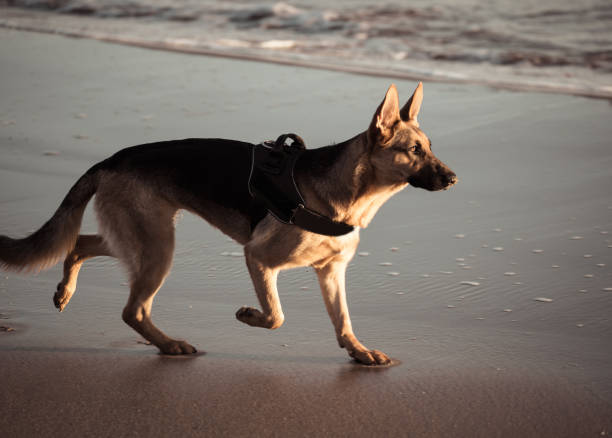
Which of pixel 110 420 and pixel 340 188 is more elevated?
pixel 340 188

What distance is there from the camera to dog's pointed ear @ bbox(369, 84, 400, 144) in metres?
3.92

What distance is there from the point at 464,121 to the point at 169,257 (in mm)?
5210

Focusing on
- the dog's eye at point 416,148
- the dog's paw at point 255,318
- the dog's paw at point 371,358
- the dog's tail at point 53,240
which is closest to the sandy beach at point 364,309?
the dog's paw at point 371,358

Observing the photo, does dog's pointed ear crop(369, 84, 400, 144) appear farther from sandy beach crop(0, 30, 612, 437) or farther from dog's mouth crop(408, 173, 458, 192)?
sandy beach crop(0, 30, 612, 437)

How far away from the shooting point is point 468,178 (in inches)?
282

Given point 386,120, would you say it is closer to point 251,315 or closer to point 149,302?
point 251,315

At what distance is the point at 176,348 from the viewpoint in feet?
13.7

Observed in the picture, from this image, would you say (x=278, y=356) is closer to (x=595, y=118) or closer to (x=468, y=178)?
(x=468, y=178)

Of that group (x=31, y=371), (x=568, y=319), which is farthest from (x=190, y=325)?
(x=568, y=319)

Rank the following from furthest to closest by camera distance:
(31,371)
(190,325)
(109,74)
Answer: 1. (109,74)
2. (190,325)
3. (31,371)

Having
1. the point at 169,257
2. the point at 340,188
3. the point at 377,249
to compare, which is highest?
the point at 340,188

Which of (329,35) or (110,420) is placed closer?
(110,420)

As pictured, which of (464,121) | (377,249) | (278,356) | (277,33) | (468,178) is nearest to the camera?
(278,356)

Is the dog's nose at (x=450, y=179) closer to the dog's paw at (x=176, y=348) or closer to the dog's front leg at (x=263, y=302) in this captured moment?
the dog's front leg at (x=263, y=302)
